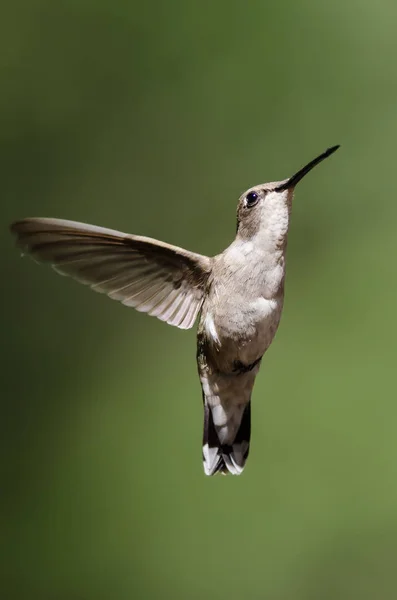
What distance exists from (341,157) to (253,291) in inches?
41.8

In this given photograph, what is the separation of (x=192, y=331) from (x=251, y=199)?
913 mm

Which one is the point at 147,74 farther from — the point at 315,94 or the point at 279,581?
the point at 279,581

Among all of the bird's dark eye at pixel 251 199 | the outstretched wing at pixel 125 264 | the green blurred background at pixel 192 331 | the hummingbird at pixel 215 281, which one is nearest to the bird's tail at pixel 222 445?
the hummingbird at pixel 215 281

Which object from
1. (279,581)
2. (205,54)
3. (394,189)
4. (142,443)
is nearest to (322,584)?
(279,581)

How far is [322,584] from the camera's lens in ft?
5.04

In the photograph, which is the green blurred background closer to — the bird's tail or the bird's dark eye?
the bird's tail

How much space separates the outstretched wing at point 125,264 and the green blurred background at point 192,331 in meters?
0.76

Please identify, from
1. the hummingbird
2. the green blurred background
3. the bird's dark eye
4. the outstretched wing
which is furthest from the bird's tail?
the green blurred background

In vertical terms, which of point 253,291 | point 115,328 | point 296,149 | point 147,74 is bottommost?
point 253,291

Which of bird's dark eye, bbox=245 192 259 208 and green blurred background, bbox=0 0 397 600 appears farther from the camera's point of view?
green blurred background, bbox=0 0 397 600

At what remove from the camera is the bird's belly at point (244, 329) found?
75cm

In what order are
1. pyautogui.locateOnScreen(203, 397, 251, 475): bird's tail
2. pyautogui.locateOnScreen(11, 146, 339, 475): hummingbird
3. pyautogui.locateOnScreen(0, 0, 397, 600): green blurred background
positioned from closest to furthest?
pyautogui.locateOnScreen(11, 146, 339, 475): hummingbird, pyautogui.locateOnScreen(203, 397, 251, 475): bird's tail, pyautogui.locateOnScreen(0, 0, 397, 600): green blurred background

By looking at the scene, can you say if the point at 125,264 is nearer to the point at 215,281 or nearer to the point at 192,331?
the point at 215,281

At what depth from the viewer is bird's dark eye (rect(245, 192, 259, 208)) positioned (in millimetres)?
733
